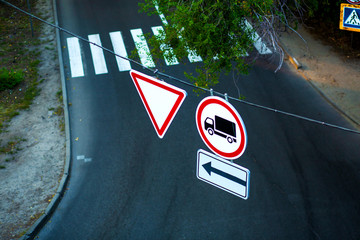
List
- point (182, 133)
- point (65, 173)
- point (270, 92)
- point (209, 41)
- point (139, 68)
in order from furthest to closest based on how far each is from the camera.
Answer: point (139, 68) → point (270, 92) → point (182, 133) → point (65, 173) → point (209, 41)

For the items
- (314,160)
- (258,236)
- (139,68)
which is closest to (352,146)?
(314,160)

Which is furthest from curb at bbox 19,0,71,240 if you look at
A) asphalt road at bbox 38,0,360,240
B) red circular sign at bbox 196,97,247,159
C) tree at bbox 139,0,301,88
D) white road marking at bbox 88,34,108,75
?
red circular sign at bbox 196,97,247,159

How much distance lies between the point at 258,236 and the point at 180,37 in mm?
5316

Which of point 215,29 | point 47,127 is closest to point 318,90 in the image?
point 215,29

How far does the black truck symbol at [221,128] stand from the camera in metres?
5.93

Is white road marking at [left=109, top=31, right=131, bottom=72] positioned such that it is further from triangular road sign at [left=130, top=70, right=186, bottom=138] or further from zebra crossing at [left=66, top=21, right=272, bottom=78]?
triangular road sign at [left=130, top=70, right=186, bottom=138]

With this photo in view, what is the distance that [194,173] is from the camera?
12.0 metres

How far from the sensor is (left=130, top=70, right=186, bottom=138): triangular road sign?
6.46 metres

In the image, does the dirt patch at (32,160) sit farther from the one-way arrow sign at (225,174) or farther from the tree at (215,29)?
the one-way arrow sign at (225,174)

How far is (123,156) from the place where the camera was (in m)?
12.7

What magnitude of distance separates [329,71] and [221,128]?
11.7m

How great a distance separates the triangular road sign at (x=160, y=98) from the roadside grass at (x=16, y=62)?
28.5 ft

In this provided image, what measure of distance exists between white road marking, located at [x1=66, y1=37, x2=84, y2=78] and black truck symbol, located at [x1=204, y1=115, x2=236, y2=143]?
36.4ft

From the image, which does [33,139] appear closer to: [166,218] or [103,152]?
[103,152]
